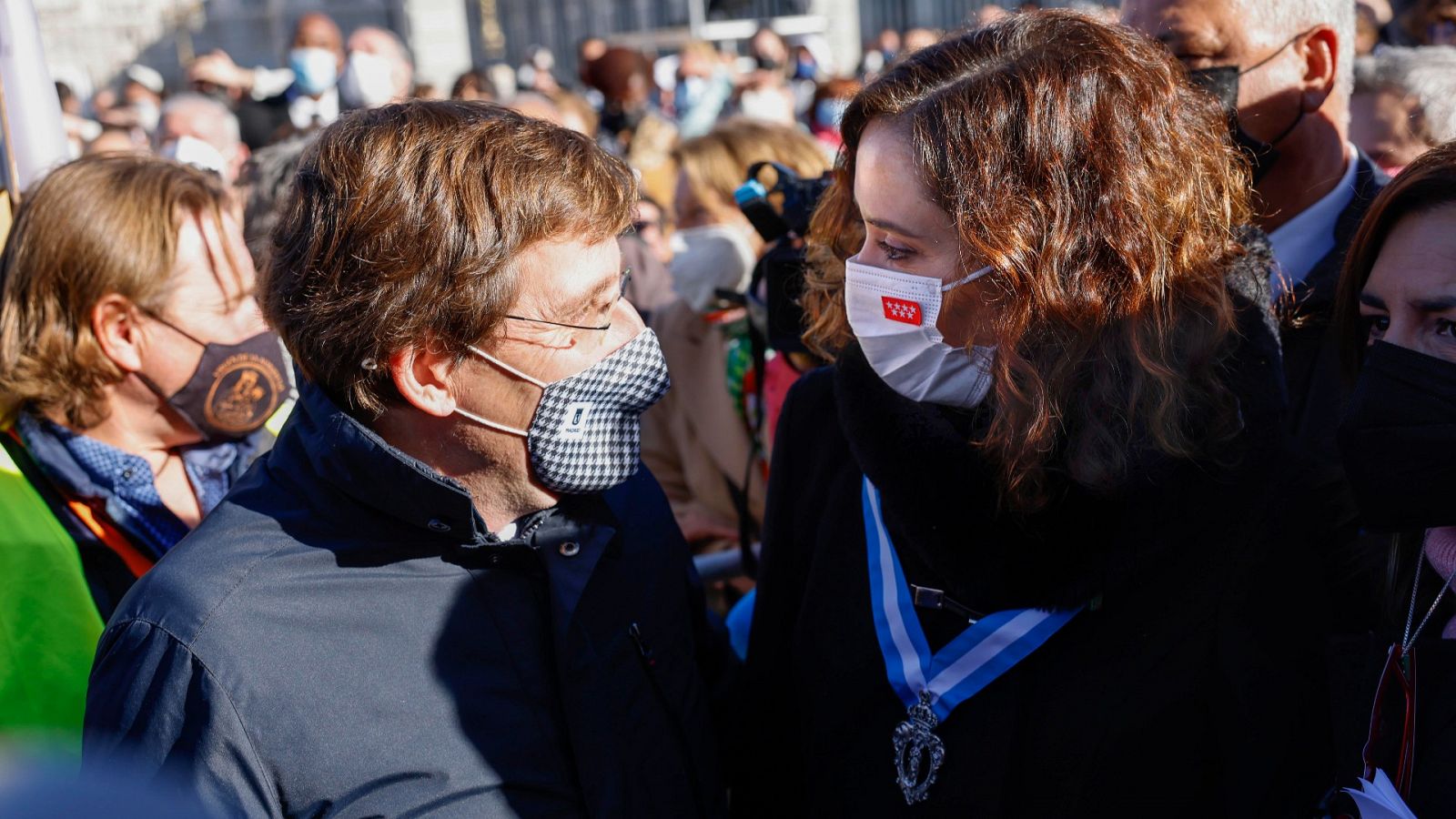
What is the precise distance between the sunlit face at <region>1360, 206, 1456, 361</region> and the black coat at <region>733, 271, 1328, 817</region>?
0.19m

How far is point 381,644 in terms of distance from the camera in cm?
182

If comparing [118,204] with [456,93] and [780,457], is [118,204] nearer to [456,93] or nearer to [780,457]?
[780,457]

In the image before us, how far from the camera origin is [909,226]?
1.98 metres

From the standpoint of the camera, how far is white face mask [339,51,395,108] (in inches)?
293

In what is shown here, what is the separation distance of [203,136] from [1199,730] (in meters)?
5.39

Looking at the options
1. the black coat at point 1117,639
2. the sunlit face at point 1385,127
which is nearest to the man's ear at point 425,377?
the black coat at point 1117,639

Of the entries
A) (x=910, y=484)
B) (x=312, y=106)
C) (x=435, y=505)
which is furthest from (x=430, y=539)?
(x=312, y=106)

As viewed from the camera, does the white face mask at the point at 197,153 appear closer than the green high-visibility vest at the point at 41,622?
No

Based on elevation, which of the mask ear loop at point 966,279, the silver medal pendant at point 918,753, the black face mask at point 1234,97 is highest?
the black face mask at point 1234,97

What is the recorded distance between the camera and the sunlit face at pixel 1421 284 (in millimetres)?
1707

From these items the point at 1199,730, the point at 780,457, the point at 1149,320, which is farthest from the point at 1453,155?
the point at 780,457

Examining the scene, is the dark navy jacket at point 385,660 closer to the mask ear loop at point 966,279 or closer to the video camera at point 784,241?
the mask ear loop at point 966,279

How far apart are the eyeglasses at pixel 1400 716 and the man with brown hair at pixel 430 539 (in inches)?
41.2

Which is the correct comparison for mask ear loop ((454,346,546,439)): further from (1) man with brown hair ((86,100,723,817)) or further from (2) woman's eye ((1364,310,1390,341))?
(2) woman's eye ((1364,310,1390,341))
